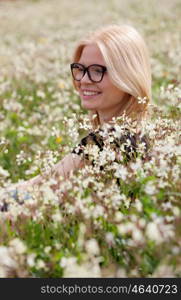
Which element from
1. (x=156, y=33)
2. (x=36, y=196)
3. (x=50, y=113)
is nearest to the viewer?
(x=36, y=196)

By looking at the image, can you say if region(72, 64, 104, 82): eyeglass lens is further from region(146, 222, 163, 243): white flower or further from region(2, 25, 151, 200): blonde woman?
region(146, 222, 163, 243): white flower

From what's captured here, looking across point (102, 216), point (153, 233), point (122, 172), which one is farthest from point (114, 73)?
point (153, 233)

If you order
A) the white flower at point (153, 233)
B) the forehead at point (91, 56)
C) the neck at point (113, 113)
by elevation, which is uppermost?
the forehead at point (91, 56)

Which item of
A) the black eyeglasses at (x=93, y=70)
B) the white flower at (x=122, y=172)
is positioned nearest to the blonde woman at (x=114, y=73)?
the black eyeglasses at (x=93, y=70)

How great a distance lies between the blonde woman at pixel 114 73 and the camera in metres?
4.88

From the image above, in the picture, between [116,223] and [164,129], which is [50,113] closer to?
[164,129]

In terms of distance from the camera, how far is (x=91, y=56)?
16.5 feet

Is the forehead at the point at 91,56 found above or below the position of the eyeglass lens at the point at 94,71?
above

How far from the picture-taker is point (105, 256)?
3.31 m

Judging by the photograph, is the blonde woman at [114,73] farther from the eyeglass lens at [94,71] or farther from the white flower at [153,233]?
the white flower at [153,233]

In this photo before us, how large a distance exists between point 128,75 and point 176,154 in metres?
1.58

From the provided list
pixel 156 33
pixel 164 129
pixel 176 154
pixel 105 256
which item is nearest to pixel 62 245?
pixel 105 256

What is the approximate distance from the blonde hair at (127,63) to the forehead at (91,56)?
0.05 meters

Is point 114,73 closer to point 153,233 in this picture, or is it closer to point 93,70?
point 93,70
